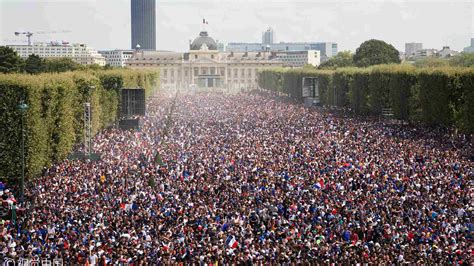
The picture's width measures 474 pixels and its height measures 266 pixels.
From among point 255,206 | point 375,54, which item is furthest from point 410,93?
point 375,54

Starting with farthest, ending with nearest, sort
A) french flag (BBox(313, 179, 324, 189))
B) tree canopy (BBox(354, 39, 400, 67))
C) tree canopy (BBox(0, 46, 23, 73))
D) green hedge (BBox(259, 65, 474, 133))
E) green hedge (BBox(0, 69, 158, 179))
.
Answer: tree canopy (BBox(354, 39, 400, 67))
tree canopy (BBox(0, 46, 23, 73))
green hedge (BBox(259, 65, 474, 133))
green hedge (BBox(0, 69, 158, 179))
french flag (BBox(313, 179, 324, 189))

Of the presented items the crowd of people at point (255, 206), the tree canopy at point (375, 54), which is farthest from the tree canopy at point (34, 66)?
the tree canopy at point (375, 54)

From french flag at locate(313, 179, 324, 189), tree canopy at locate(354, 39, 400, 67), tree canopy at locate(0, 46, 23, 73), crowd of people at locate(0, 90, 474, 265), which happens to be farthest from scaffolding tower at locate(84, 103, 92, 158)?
tree canopy at locate(354, 39, 400, 67)

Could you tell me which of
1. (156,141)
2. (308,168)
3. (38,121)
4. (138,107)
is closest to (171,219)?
(308,168)

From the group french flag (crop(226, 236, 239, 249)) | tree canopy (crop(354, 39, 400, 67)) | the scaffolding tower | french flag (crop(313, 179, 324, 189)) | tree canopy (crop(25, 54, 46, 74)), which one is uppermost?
tree canopy (crop(354, 39, 400, 67))

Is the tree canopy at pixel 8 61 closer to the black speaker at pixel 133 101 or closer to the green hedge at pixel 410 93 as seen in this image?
the black speaker at pixel 133 101

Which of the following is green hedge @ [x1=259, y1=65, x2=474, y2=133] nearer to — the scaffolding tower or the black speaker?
the black speaker
